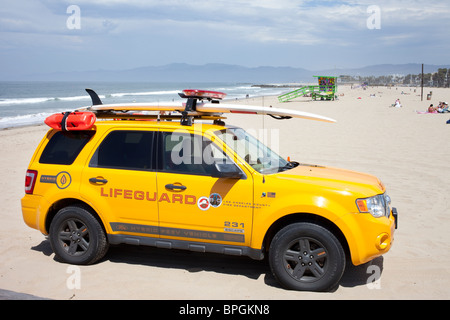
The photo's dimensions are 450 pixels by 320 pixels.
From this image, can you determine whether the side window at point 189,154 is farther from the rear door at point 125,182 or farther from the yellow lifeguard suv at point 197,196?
the rear door at point 125,182

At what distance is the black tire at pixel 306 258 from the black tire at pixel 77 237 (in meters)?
2.14

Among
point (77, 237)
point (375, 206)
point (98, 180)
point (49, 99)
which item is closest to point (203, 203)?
point (98, 180)

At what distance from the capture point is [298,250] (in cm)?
511

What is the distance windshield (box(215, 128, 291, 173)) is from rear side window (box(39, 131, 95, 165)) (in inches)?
68.4

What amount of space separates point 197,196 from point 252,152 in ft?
3.18

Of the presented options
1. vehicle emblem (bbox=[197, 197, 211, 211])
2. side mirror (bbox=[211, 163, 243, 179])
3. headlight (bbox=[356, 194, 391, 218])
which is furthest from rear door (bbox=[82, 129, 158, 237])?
headlight (bbox=[356, 194, 391, 218])

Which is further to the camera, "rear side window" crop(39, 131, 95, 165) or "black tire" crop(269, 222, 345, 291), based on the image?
"rear side window" crop(39, 131, 95, 165)

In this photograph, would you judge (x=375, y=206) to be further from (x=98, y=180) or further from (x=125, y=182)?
(x=98, y=180)

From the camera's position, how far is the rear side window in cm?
592

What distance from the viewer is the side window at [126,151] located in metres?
5.68

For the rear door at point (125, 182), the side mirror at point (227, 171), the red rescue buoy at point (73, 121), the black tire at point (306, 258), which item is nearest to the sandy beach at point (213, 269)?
the black tire at point (306, 258)

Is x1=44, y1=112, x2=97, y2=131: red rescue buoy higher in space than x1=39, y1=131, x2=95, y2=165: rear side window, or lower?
higher

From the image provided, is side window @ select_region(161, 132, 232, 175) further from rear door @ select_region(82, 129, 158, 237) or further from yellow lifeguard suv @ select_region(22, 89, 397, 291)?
rear door @ select_region(82, 129, 158, 237)
